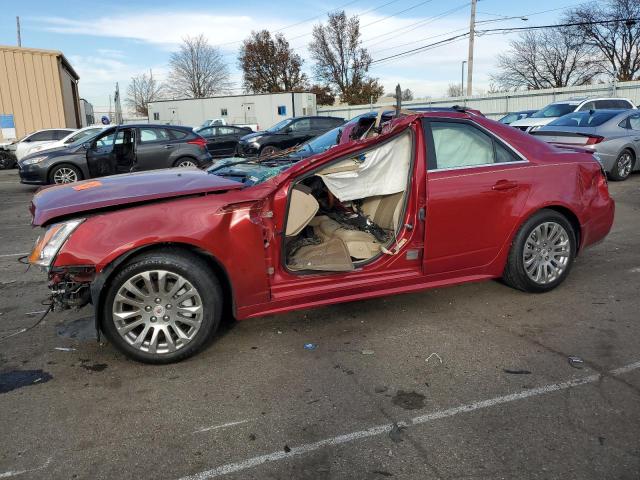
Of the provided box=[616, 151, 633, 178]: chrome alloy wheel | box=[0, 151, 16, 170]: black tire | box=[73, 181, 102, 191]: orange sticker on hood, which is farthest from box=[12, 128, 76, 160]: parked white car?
box=[616, 151, 633, 178]: chrome alloy wheel

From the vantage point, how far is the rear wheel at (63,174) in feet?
39.3

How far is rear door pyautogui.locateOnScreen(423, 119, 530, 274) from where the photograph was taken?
4.11 meters

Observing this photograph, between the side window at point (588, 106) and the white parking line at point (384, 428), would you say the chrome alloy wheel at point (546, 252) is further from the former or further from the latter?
the side window at point (588, 106)

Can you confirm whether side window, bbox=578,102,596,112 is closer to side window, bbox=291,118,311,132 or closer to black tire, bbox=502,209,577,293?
side window, bbox=291,118,311,132

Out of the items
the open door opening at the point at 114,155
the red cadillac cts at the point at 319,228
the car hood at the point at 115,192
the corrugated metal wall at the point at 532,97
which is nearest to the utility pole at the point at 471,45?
the corrugated metal wall at the point at 532,97

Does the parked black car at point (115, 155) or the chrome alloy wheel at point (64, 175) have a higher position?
the parked black car at point (115, 155)

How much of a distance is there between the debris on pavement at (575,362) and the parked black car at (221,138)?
17892mm

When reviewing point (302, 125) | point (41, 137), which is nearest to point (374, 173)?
point (302, 125)

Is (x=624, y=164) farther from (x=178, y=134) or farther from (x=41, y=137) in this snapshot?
(x=41, y=137)

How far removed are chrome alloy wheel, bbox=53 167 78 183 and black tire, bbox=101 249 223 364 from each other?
989 cm

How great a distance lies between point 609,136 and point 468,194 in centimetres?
821

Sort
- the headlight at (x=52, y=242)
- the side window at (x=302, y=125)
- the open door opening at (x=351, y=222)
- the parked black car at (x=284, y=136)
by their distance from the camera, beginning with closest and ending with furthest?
1. the headlight at (x=52, y=242)
2. the open door opening at (x=351, y=222)
3. the parked black car at (x=284, y=136)
4. the side window at (x=302, y=125)

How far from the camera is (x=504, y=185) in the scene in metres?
4.30

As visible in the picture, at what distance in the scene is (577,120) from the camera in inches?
450
